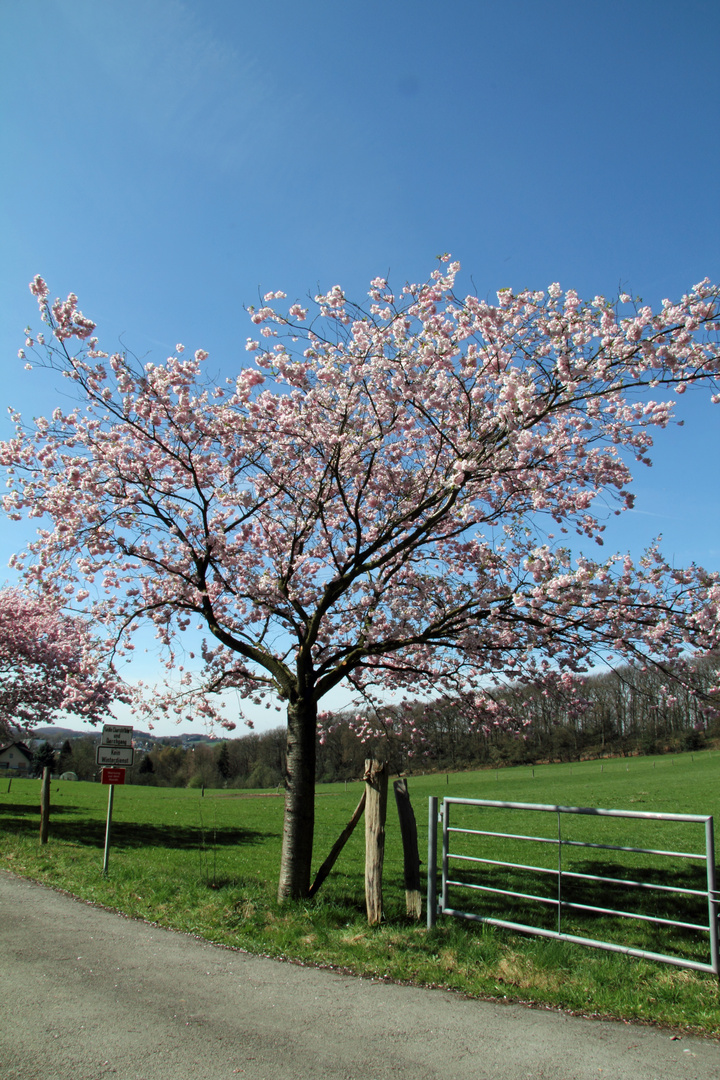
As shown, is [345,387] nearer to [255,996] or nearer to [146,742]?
[255,996]

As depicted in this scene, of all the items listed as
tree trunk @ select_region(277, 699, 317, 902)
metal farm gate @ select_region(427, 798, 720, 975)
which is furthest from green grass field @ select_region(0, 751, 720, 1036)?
tree trunk @ select_region(277, 699, 317, 902)

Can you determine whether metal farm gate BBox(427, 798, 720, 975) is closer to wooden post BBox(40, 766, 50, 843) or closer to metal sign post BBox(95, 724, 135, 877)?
metal sign post BBox(95, 724, 135, 877)

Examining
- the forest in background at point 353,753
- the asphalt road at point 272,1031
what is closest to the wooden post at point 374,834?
the asphalt road at point 272,1031

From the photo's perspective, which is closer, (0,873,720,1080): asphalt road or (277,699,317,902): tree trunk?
(0,873,720,1080): asphalt road

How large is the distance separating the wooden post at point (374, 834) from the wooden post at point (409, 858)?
225 mm

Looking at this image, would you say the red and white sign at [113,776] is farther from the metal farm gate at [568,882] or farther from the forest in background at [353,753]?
the forest in background at [353,753]

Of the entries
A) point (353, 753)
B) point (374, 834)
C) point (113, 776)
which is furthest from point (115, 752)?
point (353, 753)

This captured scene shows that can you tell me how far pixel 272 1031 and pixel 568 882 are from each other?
9.13 metres

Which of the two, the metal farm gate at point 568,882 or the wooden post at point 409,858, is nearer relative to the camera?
the metal farm gate at point 568,882

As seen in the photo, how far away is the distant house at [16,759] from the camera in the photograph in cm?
9075

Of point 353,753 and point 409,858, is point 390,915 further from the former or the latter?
point 353,753

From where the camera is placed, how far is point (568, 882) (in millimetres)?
11891

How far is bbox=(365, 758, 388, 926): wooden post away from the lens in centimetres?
742

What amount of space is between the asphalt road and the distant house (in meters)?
99.9
